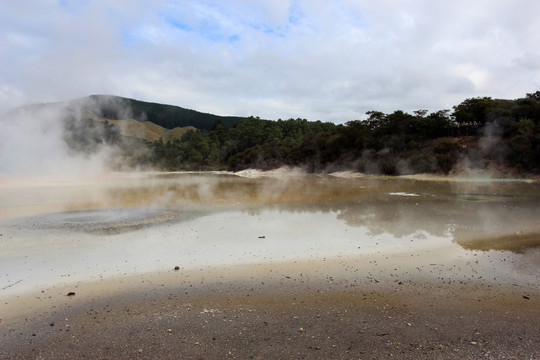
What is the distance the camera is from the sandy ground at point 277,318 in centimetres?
359

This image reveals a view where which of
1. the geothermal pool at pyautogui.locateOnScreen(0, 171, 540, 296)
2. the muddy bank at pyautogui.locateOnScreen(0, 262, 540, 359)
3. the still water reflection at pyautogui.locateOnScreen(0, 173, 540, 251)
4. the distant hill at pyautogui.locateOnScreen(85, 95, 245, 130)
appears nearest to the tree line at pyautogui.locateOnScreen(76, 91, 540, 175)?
the still water reflection at pyautogui.locateOnScreen(0, 173, 540, 251)

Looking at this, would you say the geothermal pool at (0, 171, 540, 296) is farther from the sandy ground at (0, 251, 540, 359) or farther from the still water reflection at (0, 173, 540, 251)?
the sandy ground at (0, 251, 540, 359)

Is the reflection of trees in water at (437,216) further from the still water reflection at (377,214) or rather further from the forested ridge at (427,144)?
the forested ridge at (427,144)

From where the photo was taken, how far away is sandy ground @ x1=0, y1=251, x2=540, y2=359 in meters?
3.59

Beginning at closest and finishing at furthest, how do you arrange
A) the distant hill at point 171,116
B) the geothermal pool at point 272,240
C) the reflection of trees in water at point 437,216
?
the geothermal pool at point 272,240 → the reflection of trees in water at point 437,216 → the distant hill at point 171,116

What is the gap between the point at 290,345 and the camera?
3646mm

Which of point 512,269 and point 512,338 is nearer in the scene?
point 512,338

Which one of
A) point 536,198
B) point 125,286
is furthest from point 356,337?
point 536,198

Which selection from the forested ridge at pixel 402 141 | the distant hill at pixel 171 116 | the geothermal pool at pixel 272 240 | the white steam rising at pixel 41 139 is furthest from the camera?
the distant hill at pixel 171 116

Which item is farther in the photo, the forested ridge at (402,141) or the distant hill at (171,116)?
the distant hill at (171,116)

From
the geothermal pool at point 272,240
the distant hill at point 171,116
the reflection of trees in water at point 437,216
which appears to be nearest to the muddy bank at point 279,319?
the geothermal pool at point 272,240

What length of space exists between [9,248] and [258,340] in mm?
7706

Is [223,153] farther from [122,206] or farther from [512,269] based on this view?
[512,269]

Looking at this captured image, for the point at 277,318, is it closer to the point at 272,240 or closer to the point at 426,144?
the point at 272,240
